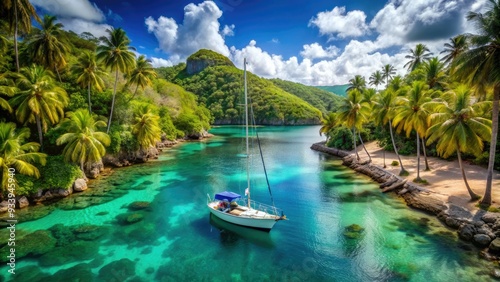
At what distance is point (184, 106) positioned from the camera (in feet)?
262

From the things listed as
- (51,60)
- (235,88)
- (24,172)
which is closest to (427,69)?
(24,172)

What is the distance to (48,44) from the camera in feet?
107

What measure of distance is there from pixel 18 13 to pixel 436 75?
202 feet

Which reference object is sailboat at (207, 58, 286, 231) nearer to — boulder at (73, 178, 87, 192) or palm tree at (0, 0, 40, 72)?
boulder at (73, 178, 87, 192)

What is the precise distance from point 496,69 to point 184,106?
247 feet

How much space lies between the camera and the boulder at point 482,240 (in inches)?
612

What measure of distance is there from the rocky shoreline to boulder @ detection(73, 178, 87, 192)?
3517cm

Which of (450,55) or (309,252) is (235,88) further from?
(309,252)

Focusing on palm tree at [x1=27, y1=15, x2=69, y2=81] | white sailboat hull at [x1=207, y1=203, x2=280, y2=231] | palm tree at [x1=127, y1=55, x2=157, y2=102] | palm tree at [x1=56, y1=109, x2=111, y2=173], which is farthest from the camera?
palm tree at [x1=127, y1=55, x2=157, y2=102]

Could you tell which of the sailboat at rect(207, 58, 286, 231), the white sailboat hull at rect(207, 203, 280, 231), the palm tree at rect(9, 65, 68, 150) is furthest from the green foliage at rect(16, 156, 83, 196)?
the white sailboat hull at rect(207, 203, 280, 231)

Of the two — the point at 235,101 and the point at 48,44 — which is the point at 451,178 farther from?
the point at 235,101

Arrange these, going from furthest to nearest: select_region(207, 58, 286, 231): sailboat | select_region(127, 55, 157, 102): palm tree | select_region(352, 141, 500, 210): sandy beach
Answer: select_region(127, 55, 157, 102): palm tree, select_region(352, 141, 500, 210): sandy beach, select_region(207, 58, 286, 231): sailboat

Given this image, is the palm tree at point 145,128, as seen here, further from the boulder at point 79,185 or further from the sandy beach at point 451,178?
the sandy beach at point 451,178

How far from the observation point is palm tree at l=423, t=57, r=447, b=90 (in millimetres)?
40594
